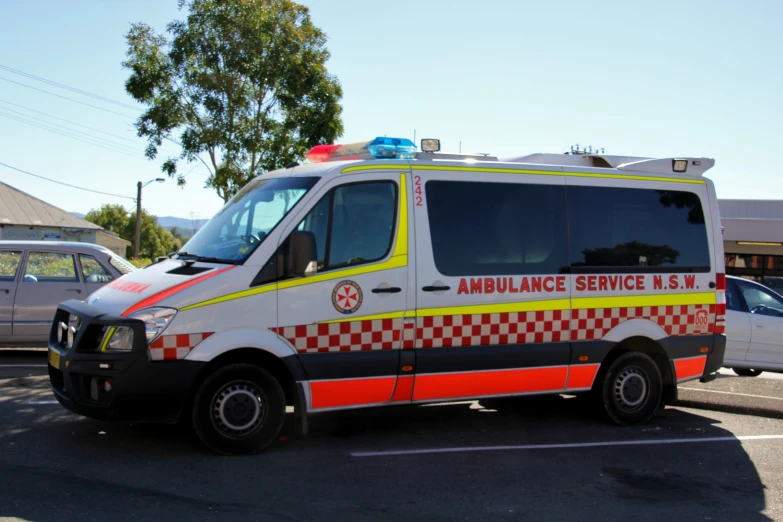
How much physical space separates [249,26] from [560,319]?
12325 mm

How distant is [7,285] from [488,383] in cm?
729

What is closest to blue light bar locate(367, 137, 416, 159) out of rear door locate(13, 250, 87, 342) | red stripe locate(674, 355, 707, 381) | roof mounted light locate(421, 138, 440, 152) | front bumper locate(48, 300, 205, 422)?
roof mounted light locate(421, 138, 440, 152)

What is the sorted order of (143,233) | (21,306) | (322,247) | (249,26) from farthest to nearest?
(143,233), (249,26), (21,306), (322,247)

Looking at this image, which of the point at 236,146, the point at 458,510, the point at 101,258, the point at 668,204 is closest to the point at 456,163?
the point at 668,204

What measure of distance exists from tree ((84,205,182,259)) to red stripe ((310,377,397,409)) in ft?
331

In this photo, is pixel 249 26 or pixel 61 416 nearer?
pixel 61 416

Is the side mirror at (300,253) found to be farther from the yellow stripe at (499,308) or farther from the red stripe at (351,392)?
the yellow stripe at (499,308)

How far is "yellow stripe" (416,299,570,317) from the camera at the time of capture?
23.4 ft

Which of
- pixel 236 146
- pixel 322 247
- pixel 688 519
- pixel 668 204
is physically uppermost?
pixel 236 146

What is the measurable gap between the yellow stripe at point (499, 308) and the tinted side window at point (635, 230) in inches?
17.2

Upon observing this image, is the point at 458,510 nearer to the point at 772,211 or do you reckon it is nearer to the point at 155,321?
the point at 155,321

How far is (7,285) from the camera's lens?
11266 mm

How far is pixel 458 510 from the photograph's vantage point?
548 cm

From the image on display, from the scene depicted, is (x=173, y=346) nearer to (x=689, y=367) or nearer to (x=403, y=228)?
(x=403, y=228)
